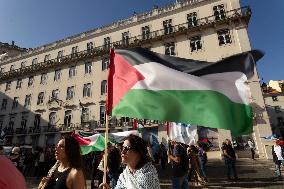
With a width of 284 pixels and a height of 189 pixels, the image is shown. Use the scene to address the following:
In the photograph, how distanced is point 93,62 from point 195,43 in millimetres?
13829

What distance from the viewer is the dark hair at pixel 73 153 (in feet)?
11.3

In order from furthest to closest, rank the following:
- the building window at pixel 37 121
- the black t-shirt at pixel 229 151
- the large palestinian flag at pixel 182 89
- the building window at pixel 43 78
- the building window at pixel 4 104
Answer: the building window at pixel 4 104
the building window at pixel 43 78
the building window at pixel 37 121
the black t-shirt at pixel 229 151
the large palestinian flag at pixel 182 89

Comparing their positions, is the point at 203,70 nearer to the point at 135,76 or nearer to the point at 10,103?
the point at 135,76

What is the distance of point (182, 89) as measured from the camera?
4.79 metres

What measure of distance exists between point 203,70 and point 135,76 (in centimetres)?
129

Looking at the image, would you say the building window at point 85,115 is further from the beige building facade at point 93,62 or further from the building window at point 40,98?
the building window at point 40,98

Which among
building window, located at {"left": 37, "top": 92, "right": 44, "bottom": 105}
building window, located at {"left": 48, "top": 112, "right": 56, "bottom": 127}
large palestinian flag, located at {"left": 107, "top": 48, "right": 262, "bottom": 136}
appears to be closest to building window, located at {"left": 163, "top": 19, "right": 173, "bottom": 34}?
building window, located at {"left": 48, "top": 112, "right": 56, "bottom": 127}

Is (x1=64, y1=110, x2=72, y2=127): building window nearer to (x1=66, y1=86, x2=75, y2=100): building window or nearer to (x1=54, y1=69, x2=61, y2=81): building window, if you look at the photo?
(x1=66, y1=86, x2=75, y2=100): building window

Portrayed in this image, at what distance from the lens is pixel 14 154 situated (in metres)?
11.8

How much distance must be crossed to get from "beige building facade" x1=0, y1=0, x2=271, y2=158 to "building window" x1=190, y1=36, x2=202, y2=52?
0.37ft

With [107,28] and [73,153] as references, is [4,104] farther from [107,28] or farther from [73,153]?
[73,153]

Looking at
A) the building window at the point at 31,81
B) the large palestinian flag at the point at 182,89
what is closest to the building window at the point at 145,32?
the building window at the point at 31,81

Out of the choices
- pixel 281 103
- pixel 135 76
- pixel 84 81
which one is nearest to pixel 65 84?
pixel 84 81

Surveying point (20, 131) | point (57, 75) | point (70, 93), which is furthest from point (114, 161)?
point (20, 131)
